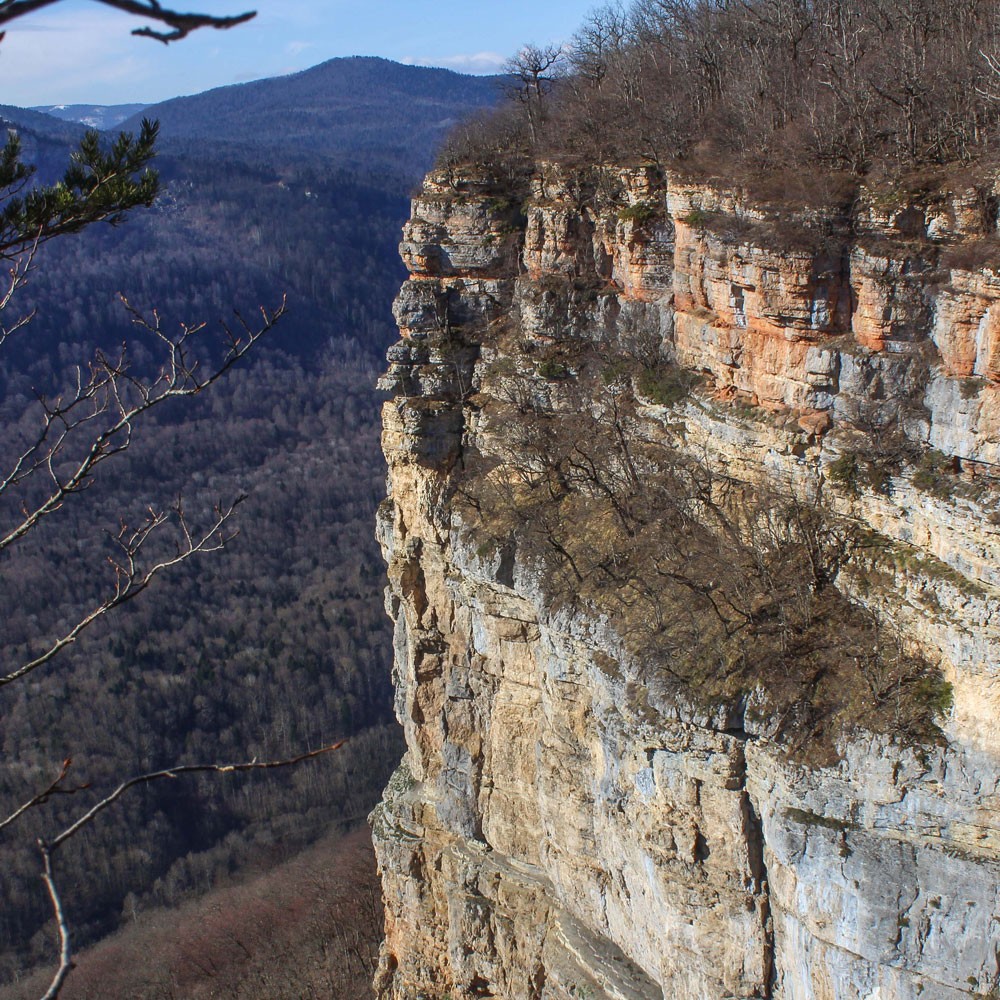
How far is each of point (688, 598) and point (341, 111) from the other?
529 ft

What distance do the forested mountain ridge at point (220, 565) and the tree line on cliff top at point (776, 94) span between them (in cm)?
921

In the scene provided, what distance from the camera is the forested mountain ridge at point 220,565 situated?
4203 centimetres

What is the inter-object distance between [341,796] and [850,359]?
3539 cm

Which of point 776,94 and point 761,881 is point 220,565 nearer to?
point 776,94

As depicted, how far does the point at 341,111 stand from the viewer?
160 metres

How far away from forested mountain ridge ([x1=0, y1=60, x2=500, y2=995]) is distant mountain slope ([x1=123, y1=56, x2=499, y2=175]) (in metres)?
29.3

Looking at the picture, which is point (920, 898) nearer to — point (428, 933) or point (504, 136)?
point (428, 933)

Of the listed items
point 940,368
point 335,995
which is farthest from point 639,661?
point 335,995

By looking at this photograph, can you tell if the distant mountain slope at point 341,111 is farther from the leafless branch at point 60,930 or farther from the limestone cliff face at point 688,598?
the leafless branch at point 60,930

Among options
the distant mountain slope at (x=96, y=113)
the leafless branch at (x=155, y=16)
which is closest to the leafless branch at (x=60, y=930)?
the leafless branch at (x=155, y=16)

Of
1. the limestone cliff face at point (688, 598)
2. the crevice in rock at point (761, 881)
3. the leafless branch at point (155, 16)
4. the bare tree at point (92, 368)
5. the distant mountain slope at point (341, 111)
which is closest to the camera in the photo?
the leafless branch at point (155, 16)

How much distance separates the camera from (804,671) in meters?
12.8

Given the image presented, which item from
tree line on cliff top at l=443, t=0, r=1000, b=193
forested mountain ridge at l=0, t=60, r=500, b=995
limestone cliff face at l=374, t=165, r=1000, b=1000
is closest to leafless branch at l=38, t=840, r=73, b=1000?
forested mountain ridge at l=0, t=60, r=500, b=995

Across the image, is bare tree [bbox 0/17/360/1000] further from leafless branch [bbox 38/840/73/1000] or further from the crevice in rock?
the crevice in rock
